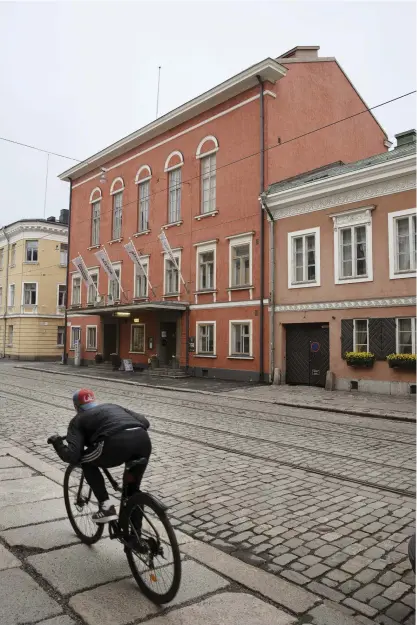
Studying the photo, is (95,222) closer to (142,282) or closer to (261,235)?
(142,282)

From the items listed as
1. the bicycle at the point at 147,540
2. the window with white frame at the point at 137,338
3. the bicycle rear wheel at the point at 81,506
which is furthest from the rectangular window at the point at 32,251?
the bicycle at the point at 147,540

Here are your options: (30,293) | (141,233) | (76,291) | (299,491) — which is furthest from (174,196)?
(299,491)

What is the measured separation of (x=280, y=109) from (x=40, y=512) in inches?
878

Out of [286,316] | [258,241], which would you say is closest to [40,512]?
[286,316]

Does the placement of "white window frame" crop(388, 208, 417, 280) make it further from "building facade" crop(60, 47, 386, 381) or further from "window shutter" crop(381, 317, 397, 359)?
"building facade" crop(60, 47, 386, 381)

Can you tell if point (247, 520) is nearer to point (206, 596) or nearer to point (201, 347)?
point (206, 596)

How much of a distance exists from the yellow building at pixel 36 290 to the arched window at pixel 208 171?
23144mm

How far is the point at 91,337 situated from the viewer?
110 ft

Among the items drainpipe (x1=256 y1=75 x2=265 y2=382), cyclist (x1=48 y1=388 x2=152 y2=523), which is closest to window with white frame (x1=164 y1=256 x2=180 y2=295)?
drainpipe (x1=256 y1=75 x2=265 y2=382)

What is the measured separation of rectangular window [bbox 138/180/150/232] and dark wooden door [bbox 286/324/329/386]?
500 inches

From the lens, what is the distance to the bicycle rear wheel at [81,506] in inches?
167

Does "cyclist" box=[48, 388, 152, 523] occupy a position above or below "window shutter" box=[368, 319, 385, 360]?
below

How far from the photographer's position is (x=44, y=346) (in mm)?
43531

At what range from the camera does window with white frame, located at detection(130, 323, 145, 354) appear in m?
28.4
